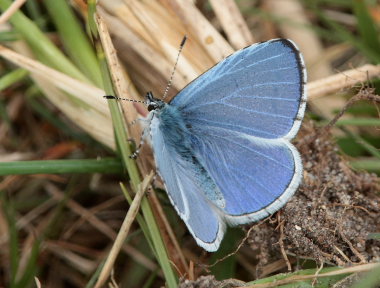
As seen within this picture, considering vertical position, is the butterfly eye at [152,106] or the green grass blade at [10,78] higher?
the green grass blade at [10,78]

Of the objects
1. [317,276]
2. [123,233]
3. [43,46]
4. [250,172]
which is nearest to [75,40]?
[43,46]

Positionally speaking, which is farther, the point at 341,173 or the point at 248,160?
the point at 341,173

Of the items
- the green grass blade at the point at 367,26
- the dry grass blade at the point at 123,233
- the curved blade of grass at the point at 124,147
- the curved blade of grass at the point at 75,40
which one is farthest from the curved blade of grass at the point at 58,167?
the green grass blade at the point at 367,26

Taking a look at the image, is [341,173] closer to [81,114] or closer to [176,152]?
[176,152]

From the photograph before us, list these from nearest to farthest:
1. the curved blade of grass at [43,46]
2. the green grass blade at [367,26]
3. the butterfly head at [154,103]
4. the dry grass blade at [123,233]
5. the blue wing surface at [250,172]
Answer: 1. the blue wing surface at [250,172]
2. the dry grass blade at [123,233]
3. the butterfly head at [154,103]
4. the curved blade of grass at [43,46]
5. the green grass blade at [367,26]

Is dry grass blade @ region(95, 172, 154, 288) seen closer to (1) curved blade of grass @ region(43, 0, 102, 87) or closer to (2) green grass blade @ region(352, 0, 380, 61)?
(1) curved blade of grass @ region(43, 0, 102, 87)

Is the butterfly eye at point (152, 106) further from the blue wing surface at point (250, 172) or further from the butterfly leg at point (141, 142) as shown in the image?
the blue wing surface at point (250, 172)

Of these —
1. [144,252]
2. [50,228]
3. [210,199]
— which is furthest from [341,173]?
[50,228]

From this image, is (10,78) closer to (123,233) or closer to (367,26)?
(123,233)
